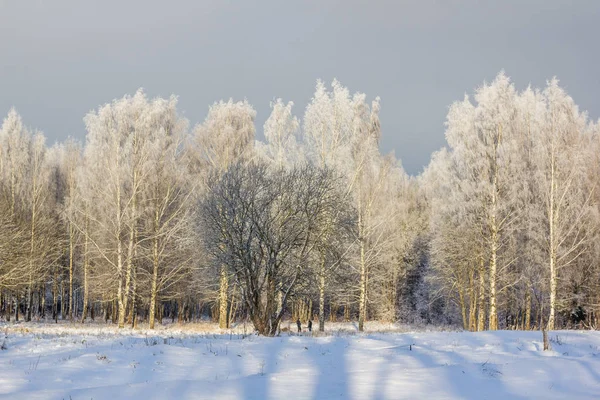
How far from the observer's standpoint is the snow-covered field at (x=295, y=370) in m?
8.48

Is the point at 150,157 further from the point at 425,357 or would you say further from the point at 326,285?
the point at 425,357

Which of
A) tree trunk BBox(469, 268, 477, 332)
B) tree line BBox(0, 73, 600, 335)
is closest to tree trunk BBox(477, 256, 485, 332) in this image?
tree line BBox(0, 73, 600, 335)

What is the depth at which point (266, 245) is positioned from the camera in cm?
1841

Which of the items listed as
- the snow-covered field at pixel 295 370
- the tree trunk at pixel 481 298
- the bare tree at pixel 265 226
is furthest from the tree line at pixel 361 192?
the snow-covered field at pixel 295 370

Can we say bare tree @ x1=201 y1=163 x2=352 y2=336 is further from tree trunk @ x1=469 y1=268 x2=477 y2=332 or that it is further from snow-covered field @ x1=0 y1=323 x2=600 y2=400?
tree trunk @ x1=469 y1=268 x2=477 y2=332

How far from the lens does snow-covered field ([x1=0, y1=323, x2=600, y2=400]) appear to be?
8484 mm

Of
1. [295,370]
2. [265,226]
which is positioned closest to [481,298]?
[265,226]

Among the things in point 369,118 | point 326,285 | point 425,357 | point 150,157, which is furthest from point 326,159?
point 425,357

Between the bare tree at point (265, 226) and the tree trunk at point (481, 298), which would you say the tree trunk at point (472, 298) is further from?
the bare tree at point (265, 226)

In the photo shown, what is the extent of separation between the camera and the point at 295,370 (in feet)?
34.4

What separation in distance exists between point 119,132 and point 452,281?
23.1 meters

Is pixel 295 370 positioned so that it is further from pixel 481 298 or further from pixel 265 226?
pixel 481 298

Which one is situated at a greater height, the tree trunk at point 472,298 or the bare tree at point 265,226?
the bare tree at point 265,226

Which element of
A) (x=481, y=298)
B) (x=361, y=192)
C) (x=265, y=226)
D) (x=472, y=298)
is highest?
(x=361, y=192)
